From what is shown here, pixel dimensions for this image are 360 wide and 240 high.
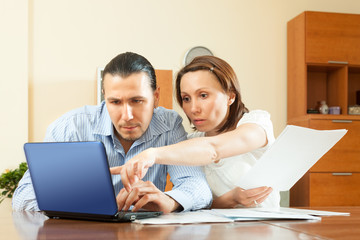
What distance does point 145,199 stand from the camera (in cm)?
124

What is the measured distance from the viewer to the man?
1455mm

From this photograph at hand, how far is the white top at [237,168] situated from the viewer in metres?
1.75

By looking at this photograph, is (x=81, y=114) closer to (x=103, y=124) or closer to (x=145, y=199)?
(x=103, y=124)

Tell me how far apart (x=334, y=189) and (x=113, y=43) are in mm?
2486

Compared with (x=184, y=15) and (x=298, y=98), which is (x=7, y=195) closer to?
(x=184, y=15)

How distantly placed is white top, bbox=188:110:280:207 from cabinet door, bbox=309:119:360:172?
8.08 ft

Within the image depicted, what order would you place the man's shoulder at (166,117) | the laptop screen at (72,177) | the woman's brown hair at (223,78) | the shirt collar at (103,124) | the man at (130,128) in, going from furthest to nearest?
the woman's brown hair at (223,78), the man's shoulder at (166,117), the shirt collar at (103,124), the man at (130,128), the laptop screen at (72,177)

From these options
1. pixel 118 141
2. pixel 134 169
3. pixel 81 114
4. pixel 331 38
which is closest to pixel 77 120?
pixel 81 114

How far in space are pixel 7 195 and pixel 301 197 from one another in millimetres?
2627

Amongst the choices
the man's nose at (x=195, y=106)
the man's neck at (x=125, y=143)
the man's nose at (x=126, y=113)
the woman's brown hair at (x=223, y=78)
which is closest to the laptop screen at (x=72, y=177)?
the man's nose at (x=126, y=113)

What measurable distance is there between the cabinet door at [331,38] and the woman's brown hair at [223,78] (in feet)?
8.42

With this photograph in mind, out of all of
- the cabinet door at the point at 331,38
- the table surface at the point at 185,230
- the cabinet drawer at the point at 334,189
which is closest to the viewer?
the table surface at the point at 185,230

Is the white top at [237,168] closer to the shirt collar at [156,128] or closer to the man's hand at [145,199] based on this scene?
the shirt collar at [156,128]

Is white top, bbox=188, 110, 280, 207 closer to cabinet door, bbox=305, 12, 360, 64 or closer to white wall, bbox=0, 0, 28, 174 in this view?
white wall, bbox=0, 0, 28, 174
